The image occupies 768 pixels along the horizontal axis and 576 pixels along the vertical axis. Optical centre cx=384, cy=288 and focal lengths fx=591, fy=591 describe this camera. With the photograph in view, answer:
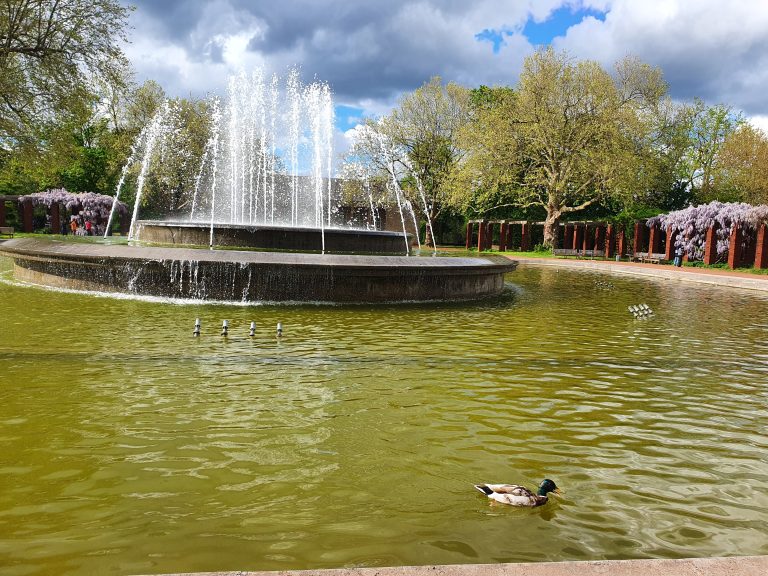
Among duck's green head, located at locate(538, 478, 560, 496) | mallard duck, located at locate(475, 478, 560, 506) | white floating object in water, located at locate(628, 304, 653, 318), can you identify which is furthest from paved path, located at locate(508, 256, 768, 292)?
mallard duck, located at locate(475, 478, 560, 506)

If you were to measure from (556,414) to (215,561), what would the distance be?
12.1 ft

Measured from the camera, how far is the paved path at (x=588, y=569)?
2.49 metres

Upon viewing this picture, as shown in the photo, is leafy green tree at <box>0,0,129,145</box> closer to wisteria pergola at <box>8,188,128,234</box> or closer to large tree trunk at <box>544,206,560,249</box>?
wisteria pergola at <box>8,188,128,234</box>

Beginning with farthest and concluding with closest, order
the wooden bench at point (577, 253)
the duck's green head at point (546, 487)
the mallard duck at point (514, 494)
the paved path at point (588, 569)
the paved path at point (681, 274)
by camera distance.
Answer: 1. the wooden bench at point (577, 253)
2. the paved path at point (681, 274)
3. the duck's green head at point (546, 487)
4. the mallard duck at point (514, 494)
5. the paved path at point (588, 569)

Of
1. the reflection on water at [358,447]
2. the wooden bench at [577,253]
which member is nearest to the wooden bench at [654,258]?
the wooden bench at [577,253]

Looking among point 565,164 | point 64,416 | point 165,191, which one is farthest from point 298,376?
point 165,191

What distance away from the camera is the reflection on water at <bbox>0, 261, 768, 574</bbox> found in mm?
3285

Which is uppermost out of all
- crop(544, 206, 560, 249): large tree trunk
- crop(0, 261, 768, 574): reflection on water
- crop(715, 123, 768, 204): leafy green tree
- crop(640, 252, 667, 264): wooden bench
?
crop(715, 123, 768, 204): leafy green tree

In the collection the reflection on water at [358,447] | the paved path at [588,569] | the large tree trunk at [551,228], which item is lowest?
the reflection on water at [358,447]

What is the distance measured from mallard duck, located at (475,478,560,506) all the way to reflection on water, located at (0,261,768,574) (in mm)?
72

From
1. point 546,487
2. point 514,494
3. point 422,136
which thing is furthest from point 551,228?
point 514,494

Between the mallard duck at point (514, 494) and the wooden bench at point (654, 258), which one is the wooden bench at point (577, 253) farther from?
the mallard duck at point (514, 494)

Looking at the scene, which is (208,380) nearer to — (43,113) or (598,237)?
(43,113)

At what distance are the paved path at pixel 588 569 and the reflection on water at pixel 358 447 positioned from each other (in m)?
0.56
